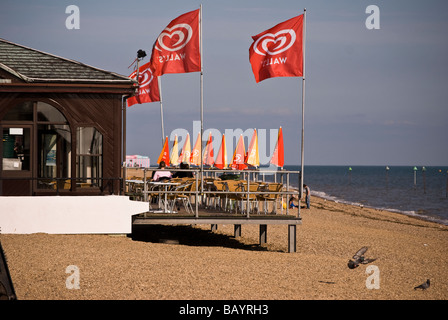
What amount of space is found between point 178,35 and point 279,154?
7.15m

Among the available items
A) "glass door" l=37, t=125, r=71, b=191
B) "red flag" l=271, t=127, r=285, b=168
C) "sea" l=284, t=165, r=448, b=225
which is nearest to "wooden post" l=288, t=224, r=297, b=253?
"glass door" l=37, t=125, r=71, b=191

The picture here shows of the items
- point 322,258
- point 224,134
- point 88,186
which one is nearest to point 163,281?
point 322,258

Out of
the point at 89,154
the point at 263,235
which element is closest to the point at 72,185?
the point at 89,154

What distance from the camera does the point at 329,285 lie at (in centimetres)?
1094

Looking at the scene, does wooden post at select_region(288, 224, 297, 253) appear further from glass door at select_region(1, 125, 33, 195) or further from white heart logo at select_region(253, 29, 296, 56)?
glass door at select_region(1, 125, 33, 195)

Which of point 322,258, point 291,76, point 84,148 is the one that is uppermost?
point 291,76

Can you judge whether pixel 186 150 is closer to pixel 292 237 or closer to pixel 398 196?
pixel 292 237

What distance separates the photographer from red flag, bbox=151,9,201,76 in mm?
15984

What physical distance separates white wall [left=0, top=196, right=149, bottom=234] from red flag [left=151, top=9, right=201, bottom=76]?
3.59m

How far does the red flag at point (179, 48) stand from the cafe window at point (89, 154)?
2325 millimetres

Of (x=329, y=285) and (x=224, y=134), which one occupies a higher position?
(x=224, y=134)

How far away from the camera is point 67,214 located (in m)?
15.2
